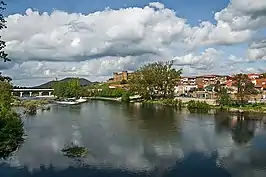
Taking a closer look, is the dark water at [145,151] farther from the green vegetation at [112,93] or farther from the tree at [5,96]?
the green vegetation at [112,93]

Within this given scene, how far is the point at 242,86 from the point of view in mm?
54844

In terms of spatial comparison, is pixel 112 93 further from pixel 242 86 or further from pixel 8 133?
pixel 8 133

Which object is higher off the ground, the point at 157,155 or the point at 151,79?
the point at 151,79

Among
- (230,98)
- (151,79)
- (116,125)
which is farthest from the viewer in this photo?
(151,79)

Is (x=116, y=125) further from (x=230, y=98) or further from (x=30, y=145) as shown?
(x=230, y=98)

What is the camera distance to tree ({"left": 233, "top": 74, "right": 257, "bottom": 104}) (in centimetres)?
5475

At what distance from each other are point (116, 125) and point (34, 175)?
1958 cm

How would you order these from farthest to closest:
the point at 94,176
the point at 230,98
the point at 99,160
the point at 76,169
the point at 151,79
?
the point at 151,79
the point at 230,98
the point at 99,160
the point at 76,169
the point at 94,176

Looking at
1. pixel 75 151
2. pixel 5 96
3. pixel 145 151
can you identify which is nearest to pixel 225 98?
pixel 5 96

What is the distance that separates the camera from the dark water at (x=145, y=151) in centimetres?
1961

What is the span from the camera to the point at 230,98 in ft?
188

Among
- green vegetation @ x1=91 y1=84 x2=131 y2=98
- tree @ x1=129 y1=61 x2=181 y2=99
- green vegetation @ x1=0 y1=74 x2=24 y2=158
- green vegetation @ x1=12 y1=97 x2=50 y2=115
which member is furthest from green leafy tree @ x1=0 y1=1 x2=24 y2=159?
green vegetation @ x1=91 y1=84 x2=131 y2=98

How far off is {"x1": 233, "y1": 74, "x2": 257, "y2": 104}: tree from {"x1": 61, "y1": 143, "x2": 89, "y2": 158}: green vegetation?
3601cm

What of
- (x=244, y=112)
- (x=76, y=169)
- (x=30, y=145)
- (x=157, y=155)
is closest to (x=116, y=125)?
(x=30, y=145)
